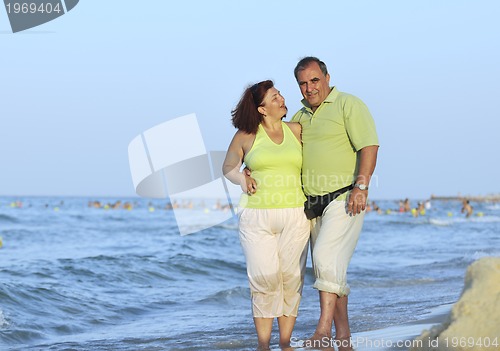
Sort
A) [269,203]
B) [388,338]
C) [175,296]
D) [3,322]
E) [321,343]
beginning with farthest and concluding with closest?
[175,296]
[3,322]
[388,338]
[269,203]
[321,343]

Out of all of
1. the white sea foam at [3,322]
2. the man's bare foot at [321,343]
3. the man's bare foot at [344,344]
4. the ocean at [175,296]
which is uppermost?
the man's bare foot at [321,343]

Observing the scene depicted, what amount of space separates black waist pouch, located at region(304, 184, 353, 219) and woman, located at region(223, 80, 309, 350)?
5 centimetres

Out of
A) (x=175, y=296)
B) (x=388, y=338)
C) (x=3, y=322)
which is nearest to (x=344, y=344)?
(x=388, y=338)

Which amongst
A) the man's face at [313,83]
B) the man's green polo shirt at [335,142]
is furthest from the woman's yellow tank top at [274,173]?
the man's face at [313,83]

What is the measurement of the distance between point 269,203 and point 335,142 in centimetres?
61

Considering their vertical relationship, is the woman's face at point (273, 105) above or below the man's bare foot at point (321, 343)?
above

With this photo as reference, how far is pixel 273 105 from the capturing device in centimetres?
498

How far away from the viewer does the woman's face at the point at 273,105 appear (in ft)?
16.3

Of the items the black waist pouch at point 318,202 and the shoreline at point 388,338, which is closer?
the shoreline at point 388,338

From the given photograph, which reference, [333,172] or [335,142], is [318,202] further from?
[335,142]

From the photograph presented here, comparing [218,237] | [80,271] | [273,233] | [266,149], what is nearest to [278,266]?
[273,233]

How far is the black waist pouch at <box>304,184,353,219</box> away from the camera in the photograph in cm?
497

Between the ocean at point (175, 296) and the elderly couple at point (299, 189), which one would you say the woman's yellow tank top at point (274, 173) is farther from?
the ocean at point (175, 296)

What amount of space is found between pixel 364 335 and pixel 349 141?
1664mm
